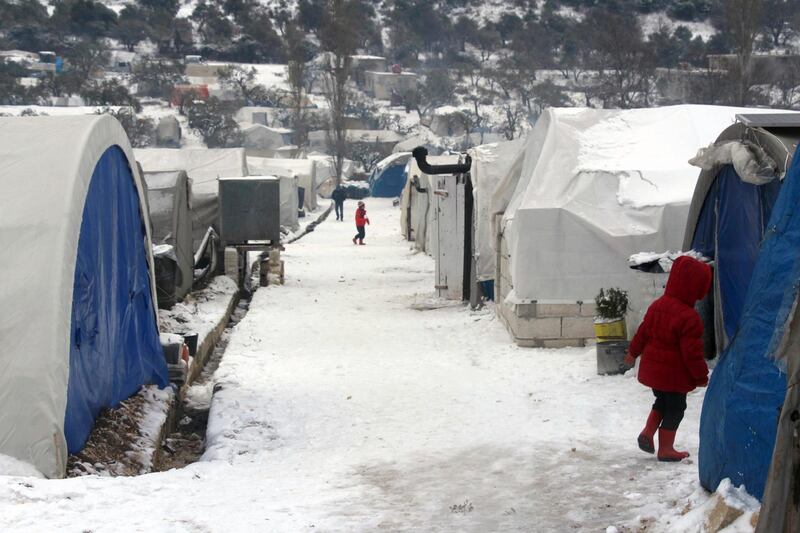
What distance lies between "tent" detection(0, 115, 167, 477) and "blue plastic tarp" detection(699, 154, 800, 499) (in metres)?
3.88

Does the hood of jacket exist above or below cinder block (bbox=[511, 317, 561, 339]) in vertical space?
above

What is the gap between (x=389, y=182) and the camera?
60.6 metres

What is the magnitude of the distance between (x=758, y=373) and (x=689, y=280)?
6.01 feet

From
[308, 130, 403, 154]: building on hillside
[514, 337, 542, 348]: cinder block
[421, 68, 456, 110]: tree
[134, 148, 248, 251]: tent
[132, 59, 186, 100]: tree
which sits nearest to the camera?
[514, 337, 542, 348]: cinder block

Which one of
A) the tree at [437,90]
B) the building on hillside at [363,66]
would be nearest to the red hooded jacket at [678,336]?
the tree at [437,90]

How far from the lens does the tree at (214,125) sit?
78625 millimetres

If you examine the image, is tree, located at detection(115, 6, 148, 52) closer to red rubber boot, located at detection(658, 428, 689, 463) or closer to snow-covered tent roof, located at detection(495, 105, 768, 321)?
snow-covered tent roof, located at detection(495, 105, 768, 321)

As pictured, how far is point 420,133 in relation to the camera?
265ft

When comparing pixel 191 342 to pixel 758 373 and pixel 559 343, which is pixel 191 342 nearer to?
pixel 559 343

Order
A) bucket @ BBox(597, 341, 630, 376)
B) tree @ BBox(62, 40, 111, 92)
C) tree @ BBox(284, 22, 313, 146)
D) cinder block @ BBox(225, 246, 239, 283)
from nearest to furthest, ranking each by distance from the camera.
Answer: bucket @ BBox(597, 341, 630, 376) < cinder block @ BBox(225, 246, 239, 283) < tree @ BBox(284, 22, 313, 146) < tree @ BBox(62, 40, 111, 92)

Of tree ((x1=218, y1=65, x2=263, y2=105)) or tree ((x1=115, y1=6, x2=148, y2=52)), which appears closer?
tree ((x1=218, y1=65, x2=263, y2=105))

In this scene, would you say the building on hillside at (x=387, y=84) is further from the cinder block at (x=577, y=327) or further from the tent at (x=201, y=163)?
the cinder block at (x=577, y=327)

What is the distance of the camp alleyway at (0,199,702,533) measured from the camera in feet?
19.8

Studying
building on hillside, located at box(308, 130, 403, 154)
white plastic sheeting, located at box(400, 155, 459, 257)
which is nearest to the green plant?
white plastic sheeting, located at box(400, 155, 459, 257)
